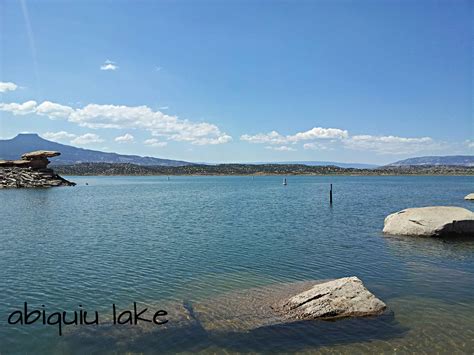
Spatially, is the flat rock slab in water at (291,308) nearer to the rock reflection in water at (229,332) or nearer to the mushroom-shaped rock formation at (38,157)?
the rock reflection in water at (229,332)

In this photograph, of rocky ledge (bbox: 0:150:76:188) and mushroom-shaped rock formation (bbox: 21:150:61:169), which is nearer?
rocky ledge (bbox: 0:150:76:188)

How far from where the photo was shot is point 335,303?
41.3 feet

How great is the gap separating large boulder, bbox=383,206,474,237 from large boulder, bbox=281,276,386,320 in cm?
1585

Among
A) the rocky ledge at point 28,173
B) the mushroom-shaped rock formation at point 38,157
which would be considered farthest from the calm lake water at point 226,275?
the mushroom-shaped rock formation at point 38,157

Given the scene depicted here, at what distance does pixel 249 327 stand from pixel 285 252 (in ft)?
36.7

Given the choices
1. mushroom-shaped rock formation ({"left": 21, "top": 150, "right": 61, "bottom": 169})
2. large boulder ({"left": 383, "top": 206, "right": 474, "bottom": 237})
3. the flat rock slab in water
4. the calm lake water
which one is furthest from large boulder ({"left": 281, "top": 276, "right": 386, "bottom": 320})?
mushroom-shaped rock formation ({"left": 21, "top": 150, "right": 61, "bottom": 169})

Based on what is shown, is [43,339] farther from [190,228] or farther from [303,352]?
[190,228]

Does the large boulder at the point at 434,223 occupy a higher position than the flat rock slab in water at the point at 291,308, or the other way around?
the large boulder at the point at 434,223

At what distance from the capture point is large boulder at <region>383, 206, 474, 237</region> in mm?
26062

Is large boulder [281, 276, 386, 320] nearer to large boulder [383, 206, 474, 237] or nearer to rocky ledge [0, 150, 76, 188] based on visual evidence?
large boulder [383, 206, 474, 237]

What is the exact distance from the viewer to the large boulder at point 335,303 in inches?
488

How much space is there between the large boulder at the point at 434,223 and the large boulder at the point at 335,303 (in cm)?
1585

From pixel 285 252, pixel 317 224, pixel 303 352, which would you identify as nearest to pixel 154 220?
pixel 317 224

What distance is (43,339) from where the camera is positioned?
36.5ft
